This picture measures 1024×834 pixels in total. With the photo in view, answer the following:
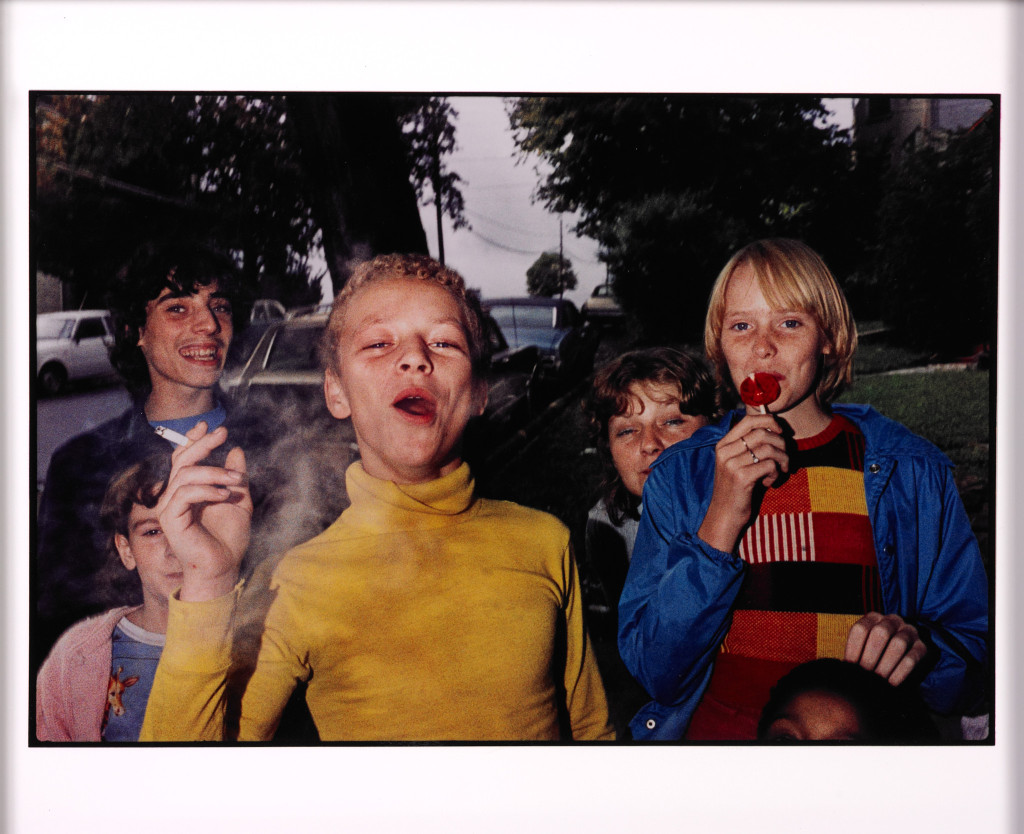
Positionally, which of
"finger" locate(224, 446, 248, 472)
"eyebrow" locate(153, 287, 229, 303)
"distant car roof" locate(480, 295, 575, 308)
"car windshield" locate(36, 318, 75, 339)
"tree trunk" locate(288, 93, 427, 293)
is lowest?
"finger" locate(224, 446, 248, 472)

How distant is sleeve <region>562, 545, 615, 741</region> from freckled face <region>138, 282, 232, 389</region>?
127 centimetres

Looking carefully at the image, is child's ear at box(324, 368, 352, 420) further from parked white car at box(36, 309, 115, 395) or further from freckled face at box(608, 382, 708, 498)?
freckled face at box(608, 382, 708, 498)

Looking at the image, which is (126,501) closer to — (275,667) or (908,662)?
(275,667)

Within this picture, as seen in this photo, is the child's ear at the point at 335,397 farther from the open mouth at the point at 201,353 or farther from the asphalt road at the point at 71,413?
the asphalt road at the point at 71,413

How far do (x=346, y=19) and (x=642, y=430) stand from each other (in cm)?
161

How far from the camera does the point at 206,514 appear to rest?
9.98ft

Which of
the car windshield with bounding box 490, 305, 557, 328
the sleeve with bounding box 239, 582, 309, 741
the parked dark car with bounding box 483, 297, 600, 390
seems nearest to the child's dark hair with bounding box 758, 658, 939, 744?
the parked dark car with bounding box 483, 297, 600, 390

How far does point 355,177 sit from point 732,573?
1.69m

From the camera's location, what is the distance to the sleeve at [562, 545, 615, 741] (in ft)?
10.1

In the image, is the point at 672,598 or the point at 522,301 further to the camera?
the point at 522,301

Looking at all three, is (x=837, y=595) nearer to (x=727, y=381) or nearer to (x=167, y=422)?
(x=727, y=381)

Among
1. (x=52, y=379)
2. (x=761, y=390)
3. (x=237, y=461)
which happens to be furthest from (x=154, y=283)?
(x=761, y=390)

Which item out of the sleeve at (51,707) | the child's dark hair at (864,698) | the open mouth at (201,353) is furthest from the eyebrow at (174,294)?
the child's dark hair at (864,698)

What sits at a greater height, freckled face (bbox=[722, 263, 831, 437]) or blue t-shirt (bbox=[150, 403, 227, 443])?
freckled face (bbox=[722, 263, 831, 437])
